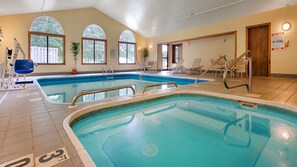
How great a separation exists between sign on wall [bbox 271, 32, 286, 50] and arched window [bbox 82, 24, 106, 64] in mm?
9181

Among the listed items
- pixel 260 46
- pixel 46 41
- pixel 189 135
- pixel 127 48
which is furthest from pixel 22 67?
pixel 260 46

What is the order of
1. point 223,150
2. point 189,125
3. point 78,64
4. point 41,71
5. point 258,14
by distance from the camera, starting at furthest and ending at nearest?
point 78,64, point 41,71, point 258,14, point 189,125, point 223,150

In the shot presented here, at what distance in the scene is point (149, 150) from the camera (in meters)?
1.86

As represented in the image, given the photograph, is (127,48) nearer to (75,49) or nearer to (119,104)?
(75,49)

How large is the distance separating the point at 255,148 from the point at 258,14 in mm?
7190

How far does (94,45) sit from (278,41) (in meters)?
9.68

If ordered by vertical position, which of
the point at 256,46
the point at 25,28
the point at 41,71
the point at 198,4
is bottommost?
the point at 41,71

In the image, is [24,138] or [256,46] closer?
[24,138]

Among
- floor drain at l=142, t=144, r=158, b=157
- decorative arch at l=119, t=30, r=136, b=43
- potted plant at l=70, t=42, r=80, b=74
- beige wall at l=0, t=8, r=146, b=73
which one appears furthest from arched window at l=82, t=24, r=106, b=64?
floor drain at l=142, t=144, r=158, b=157

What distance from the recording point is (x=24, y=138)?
163 centimetres

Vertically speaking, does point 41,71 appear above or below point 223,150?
above

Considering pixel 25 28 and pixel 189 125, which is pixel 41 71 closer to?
pixel 25 28

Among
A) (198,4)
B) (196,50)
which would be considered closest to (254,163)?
(198,4)

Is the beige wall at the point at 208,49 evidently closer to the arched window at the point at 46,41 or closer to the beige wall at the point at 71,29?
the beige wall at the point at 71,29
